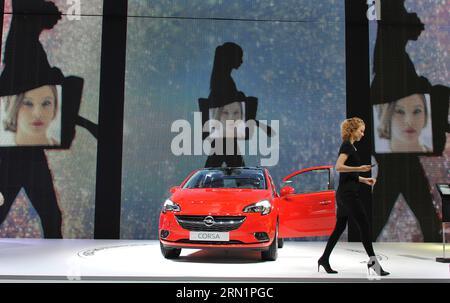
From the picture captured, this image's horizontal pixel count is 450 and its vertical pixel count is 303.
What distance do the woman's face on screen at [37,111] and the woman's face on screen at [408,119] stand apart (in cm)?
679

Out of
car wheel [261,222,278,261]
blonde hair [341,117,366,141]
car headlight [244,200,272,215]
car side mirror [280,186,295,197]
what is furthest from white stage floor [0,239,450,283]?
blonde hair [341,117,366,141]

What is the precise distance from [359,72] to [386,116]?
3.38 feet

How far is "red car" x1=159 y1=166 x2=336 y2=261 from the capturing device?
534cm

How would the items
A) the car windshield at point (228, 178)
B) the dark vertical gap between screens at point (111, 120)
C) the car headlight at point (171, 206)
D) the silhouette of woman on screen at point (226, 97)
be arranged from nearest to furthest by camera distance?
the car headlight at point (171, 206) < the car windshield at point (228, 178) < the dark vertical gap between screens at point (111, 120) < the silhouette of woman on screen at point (226, 97)

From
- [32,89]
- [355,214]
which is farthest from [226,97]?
[355,214]

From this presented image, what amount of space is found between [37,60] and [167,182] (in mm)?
3604

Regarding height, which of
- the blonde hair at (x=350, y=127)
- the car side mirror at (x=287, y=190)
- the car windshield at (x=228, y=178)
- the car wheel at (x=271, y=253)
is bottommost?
the car wheel at (x=271, y=253)

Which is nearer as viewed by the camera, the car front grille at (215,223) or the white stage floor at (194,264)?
the white stage floor at (194,264)

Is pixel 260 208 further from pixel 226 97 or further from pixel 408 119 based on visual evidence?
pixel 408 119

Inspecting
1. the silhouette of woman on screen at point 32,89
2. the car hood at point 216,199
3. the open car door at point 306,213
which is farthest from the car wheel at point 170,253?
the silhouette of woman on screen at point 32,89

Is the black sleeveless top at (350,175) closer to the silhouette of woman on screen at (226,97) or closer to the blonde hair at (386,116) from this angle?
the silhouette of woman on screen at (226,97)

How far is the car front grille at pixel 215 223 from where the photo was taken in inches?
210

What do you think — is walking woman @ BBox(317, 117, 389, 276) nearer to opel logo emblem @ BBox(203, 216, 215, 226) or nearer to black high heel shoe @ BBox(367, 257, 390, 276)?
black high heel shoe @ BBox(367, 257, 390, 276)
